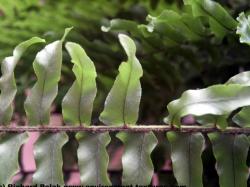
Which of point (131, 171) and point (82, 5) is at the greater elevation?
point (82, 5)

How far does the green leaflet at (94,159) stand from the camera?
570 millimetres

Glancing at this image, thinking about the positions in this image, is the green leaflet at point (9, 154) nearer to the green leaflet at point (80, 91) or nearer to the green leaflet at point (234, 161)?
the green leaflet at point (80, 91)

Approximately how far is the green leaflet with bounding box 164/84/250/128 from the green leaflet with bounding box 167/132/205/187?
4cm

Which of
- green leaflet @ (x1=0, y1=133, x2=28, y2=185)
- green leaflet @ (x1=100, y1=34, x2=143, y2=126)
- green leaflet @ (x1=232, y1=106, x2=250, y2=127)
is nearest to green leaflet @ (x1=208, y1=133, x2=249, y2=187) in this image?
green leaflet @ (x1=232, y1=106, x2=250, y2=127)

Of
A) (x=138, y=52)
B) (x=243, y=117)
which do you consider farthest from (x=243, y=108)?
(x=138, y=52)

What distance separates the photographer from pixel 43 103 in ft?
1.94

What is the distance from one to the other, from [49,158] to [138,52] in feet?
1.14

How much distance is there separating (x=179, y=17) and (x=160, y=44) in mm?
144

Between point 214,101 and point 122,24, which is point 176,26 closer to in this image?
point 122,24

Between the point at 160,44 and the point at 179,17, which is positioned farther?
the point at 160,44

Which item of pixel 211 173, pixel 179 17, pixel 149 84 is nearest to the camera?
pixel 179 17

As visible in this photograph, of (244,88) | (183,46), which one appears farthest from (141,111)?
(244,88)

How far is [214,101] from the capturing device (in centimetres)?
53

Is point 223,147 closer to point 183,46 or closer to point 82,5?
point 183,46
